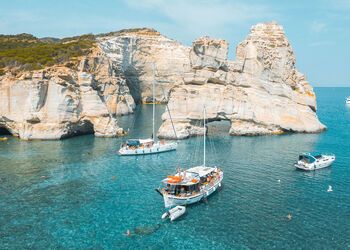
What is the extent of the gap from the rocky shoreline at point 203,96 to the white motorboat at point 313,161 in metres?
24.0

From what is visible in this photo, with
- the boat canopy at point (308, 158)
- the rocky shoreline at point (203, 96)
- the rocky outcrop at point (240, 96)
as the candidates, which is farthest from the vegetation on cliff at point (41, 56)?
the boat canopy at point (308, 158)

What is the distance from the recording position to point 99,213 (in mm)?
40750

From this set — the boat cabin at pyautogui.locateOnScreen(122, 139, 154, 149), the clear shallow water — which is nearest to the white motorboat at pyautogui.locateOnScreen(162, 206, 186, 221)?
the clear shallow water

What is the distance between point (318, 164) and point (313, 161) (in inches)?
34.4

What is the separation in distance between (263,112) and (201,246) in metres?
54.5

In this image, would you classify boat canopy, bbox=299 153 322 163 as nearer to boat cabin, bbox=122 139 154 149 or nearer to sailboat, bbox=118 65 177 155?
sailboat, bbox=118 65 177 155

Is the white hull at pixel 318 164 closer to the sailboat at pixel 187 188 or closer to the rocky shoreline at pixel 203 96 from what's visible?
the sailboat at pixel 187 188

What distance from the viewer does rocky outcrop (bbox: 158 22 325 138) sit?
Answer: 271ft

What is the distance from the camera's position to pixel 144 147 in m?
69.1

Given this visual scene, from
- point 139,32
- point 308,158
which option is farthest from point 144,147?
point 139,32

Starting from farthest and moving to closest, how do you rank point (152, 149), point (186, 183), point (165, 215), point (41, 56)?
point (41, 56)
point (152, 149)
point (186, 183)
point (165, 215)

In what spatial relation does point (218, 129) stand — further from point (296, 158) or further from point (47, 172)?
point (47, 172)

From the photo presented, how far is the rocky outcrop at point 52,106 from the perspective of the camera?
3118 inches

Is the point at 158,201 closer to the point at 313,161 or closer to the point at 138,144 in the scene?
the point at 138,144
